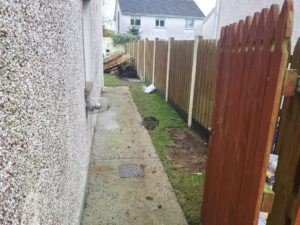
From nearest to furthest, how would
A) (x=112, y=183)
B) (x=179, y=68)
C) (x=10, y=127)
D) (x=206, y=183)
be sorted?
(x=10, y=127), (x=206, y=183), (x=112, y=183), (x=179, y=68)

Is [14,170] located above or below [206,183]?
above

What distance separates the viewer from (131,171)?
3.99 meters

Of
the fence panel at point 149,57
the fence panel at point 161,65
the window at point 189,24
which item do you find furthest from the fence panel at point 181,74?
the window at point 189,24

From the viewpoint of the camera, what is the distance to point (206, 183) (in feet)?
8.96

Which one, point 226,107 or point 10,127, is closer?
point 10,127

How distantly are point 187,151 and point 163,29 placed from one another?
31.7 meters

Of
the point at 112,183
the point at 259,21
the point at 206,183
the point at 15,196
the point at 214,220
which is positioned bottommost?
the point at 112,183

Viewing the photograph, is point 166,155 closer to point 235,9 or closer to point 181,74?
point 181,74

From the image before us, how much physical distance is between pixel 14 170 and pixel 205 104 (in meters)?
4.74

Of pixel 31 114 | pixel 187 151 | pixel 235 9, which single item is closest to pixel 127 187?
pixel 187 151

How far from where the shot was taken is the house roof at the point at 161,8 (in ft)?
108

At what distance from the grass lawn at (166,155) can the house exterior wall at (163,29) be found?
25.4 metres

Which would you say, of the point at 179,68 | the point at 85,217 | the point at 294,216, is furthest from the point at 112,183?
the point at 179,68

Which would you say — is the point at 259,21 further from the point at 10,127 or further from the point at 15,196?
the point at 15,196
